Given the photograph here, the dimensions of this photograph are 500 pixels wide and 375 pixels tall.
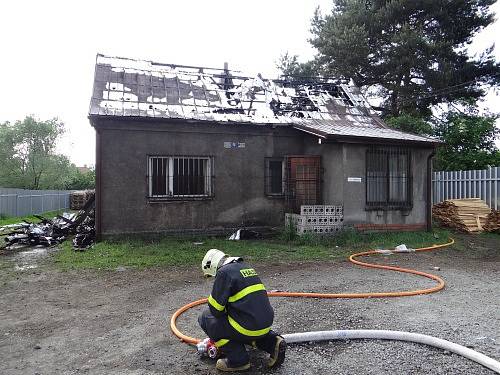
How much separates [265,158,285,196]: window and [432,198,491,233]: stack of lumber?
19.1 feet

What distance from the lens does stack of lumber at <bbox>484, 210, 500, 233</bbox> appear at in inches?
498

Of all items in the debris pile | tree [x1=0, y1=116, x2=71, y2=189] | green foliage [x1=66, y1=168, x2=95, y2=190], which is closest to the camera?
the debris pile

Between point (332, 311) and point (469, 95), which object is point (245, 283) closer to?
point (332, 311)

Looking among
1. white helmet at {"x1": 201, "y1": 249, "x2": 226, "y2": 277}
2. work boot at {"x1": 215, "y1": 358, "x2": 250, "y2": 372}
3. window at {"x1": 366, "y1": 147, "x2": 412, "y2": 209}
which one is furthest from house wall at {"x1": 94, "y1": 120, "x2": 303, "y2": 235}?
work boot at {"x1": 215, "y1": 358, "x2": 250, "y2": 372}

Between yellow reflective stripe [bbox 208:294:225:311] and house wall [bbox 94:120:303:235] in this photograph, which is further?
house wall [bbox 94:120:303:235]

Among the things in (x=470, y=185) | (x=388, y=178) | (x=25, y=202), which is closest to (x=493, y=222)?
(x=470, y=185)

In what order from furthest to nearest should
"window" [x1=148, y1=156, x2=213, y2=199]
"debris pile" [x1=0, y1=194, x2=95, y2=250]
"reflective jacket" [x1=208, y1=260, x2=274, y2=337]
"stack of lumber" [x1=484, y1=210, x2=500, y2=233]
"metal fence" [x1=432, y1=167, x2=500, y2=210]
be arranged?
1. "metal fence" [x1=432, y1=167, x2=500, y2=210]
2. "stack of lumber" [x1=484, y1=210, x2=500, y2=233]
3. "window" [x1=148, y1=156, x2=213, y2=199]
4. "debris pile" [x1=0, y1=194, x2=95, y2=250]
5. "reflective jacket" [x1=208, y1=260, x2=274, y2=337]

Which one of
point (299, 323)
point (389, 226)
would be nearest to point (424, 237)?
point (389, 226)

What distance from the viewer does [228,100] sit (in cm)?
1305

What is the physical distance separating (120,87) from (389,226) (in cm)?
894

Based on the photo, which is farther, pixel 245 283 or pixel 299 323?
pixel 299 323

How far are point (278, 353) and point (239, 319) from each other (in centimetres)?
46

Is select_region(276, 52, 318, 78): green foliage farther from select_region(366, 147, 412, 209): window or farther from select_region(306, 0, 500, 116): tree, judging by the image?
select_region(366, 147, 412, 209): window

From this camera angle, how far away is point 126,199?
1088cm
